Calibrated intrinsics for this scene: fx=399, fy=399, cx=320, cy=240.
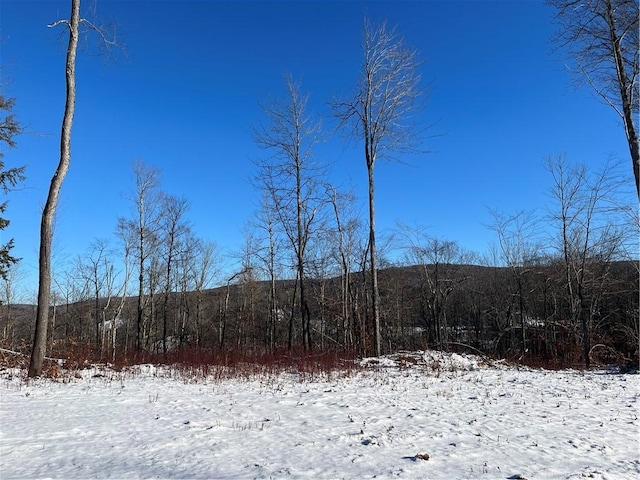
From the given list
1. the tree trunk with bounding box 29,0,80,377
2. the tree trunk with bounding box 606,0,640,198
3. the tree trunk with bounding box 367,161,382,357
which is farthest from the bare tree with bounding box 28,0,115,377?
the tree trunk with bounding box 606,0,640,198

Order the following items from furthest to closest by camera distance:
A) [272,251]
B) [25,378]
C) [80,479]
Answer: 1. [272,251]
2. [25,378]
3. [80,479]

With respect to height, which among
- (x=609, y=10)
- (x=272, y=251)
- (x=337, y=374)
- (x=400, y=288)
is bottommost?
(x=337, y=374)

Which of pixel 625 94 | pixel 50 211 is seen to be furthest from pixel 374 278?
pixel 50 211

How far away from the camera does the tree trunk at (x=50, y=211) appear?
10000 mm

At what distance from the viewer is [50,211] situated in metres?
10.3

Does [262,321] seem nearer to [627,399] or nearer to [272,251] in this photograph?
[272,251]

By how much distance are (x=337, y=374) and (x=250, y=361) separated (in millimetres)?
3840

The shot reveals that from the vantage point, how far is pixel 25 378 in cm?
984

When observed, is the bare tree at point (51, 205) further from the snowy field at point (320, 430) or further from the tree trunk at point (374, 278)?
the tree trunk at point (374, 278)

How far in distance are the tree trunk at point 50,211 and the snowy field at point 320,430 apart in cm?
100

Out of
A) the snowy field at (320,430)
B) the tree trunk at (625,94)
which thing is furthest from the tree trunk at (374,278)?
the tree trunk at (625,94)

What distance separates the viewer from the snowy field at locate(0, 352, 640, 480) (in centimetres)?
377

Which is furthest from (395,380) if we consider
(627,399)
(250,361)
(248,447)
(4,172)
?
(4,172)

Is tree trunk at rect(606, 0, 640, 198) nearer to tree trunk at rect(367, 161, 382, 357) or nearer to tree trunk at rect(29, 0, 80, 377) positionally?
tree trunk at rect(367, 161, 382, 357)
